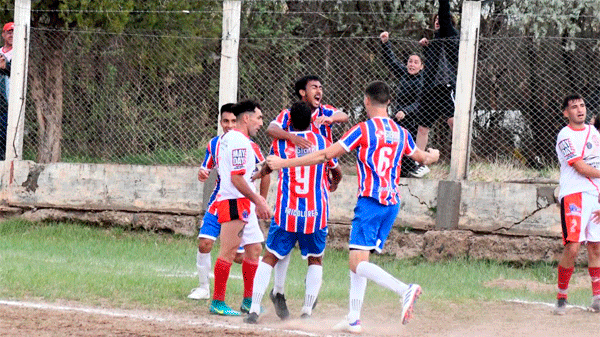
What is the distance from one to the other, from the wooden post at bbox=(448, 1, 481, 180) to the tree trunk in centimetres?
589

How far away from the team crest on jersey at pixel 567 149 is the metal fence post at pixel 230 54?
5.08 m

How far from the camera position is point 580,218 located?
9320mm

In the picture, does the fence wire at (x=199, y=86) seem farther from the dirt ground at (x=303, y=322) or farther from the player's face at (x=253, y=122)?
the player's face at (x=253, y=122)

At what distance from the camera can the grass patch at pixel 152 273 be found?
9055mm

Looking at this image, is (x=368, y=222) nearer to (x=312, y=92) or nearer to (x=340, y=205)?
(x=312, y=92)

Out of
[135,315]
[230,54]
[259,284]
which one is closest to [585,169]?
[259,284]

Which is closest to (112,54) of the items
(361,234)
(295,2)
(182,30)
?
(182,30)

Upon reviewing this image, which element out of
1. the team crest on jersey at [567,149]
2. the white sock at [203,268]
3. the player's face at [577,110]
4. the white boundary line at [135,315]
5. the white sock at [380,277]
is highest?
the player's face at [577,110]

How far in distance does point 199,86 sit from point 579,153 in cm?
609

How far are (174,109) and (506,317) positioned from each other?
654 cm

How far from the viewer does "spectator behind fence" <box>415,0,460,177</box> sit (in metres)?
12.4

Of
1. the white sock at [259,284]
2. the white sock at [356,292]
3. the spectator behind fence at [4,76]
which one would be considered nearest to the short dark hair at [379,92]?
the white sock at [356,292]

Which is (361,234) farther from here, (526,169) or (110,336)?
(526,169)

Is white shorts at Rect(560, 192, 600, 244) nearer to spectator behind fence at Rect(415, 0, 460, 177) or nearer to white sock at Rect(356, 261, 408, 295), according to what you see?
white sock at Rect(356, 261, 408, 295)
